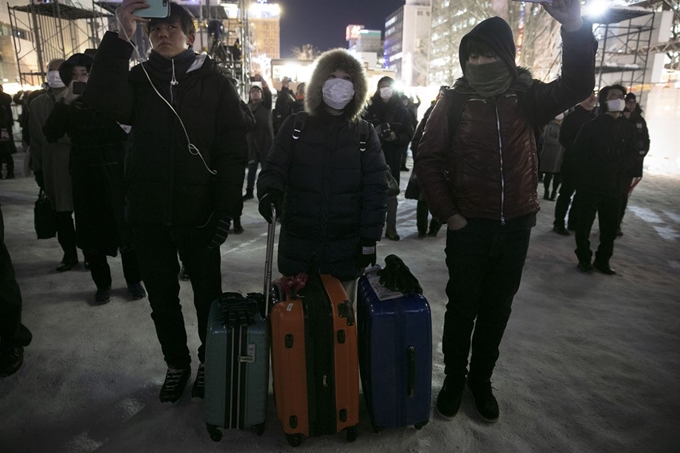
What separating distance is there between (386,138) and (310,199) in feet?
11.6

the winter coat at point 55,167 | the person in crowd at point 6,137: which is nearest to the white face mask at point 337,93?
the winter coat at point 55,167

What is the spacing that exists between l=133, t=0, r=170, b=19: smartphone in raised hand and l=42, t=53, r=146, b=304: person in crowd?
64.7 inches

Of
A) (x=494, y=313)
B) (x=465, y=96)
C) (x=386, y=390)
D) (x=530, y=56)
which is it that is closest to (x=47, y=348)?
(x=386, y=390)

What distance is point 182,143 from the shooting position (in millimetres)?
2338

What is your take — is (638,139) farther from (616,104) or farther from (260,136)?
(260,136)

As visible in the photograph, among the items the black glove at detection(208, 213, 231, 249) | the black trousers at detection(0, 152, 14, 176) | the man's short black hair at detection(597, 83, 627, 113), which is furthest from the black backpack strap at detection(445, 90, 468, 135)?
the black trousers at detection(0, 152, 14, 176)

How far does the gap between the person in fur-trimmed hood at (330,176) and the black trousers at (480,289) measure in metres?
0.51

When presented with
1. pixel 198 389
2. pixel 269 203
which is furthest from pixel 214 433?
pixel 269 203

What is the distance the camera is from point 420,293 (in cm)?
236

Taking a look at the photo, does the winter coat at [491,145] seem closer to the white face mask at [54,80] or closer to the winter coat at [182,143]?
the winter coat at [182,143]

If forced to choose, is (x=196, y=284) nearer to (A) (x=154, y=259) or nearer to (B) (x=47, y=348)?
(A) (x=154, y=259)

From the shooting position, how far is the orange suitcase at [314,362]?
7.12 feet

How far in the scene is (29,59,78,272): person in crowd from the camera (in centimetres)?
422

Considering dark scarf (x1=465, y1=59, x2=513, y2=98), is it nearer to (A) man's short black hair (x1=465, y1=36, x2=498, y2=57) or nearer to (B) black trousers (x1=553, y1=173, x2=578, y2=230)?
(A) man's short black hair (x1=465, y1=36, x2=498, y2=57)
